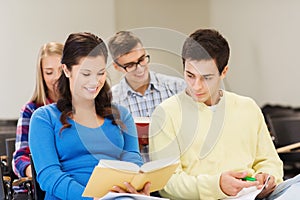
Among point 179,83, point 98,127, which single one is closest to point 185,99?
point 179,83

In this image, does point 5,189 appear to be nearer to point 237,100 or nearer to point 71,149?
point 71,149

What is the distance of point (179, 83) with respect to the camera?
1.88m

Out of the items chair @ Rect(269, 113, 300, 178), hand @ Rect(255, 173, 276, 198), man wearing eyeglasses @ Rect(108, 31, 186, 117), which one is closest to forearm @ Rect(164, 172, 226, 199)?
hand @ Rect(255, 173, 276, 198)

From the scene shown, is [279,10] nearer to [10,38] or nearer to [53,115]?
[10,38]

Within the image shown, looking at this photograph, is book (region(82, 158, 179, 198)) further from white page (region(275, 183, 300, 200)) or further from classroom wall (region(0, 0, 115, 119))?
classroom wall (region(0, 0, 115, 119))

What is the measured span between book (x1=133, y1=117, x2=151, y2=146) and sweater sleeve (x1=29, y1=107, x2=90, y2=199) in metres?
0.24

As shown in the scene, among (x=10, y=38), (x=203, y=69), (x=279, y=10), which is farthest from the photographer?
(x=279, y=10)

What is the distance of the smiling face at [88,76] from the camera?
70.6 inches

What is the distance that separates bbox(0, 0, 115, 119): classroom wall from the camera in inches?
181

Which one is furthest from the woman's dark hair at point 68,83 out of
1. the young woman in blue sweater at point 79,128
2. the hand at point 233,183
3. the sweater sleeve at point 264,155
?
the sweater sleeve at point 264,155

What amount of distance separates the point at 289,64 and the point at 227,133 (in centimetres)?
336

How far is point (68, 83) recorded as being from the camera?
188 cm

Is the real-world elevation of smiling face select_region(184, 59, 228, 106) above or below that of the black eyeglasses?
below

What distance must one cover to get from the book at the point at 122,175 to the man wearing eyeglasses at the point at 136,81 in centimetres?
22
